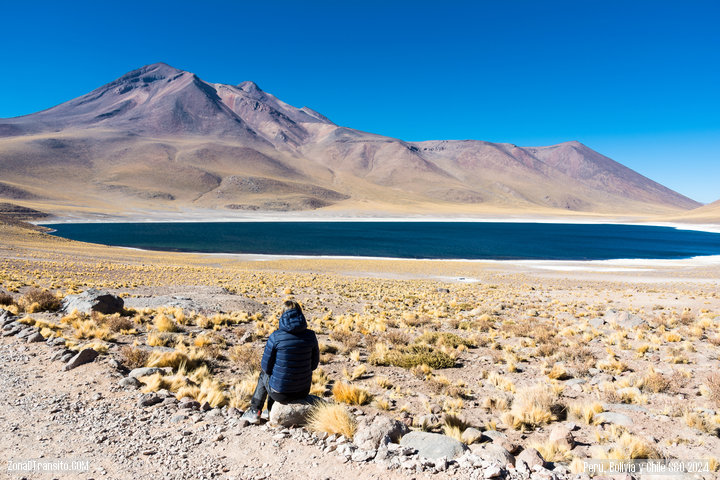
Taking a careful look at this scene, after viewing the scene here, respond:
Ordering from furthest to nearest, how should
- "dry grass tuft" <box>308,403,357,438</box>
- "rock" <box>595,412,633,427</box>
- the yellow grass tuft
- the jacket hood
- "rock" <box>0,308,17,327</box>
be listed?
1. "rock" <box>0,308,17,327</box>
2. the yellow grass tuft
3. "rock" <box>595,412,633,427</box>
4. the jacket hood
5. "dry grass tuft" <box>308,403,357,438</box>

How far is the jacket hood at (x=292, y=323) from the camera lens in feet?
17.5

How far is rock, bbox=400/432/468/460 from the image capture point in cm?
472

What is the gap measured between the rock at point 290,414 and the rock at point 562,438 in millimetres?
3352

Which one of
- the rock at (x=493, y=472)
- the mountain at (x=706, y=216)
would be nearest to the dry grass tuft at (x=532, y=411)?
the rock at (x=493, y=472)

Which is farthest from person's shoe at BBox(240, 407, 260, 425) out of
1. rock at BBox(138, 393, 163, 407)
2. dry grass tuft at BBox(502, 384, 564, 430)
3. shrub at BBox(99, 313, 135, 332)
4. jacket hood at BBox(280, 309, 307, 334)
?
shrub at BBox(99, 313, 135, 332)

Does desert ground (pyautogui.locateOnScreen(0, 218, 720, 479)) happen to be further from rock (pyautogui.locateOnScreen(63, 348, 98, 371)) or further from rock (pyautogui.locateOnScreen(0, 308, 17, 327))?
rock (pyautogui.locateOnScreen(0, 308, 17, 327))

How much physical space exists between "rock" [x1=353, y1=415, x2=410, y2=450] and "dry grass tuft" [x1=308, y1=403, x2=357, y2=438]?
123mm

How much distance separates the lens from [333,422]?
5.19 meters

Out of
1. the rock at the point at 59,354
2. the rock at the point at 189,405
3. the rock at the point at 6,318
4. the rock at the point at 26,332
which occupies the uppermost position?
the rock at the point at 6,318

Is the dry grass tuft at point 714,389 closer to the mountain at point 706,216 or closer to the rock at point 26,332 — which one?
the rock at point 26,332

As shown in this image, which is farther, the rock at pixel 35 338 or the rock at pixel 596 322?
the rock at pixel 596 322

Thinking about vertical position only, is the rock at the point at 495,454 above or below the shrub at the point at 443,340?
above

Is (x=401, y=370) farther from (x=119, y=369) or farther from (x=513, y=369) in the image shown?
(x=119, y=369)

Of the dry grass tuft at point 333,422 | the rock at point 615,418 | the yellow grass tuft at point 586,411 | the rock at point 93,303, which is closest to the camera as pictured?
the dry grass tuft at point 333,422
